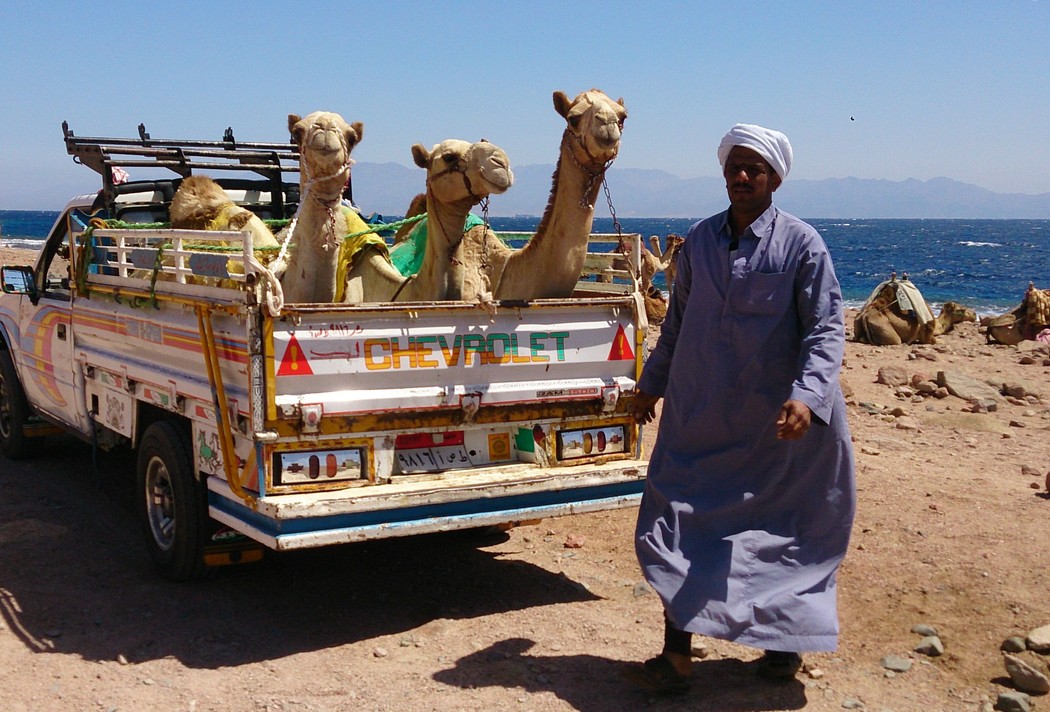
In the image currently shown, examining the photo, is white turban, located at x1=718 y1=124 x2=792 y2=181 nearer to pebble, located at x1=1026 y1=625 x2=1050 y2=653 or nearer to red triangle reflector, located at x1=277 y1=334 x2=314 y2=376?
red triangle reflector, located at x1=277 y1=334 x2=314 y2=376

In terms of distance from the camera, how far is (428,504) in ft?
16.9

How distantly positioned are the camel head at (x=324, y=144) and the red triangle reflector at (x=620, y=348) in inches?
63.4

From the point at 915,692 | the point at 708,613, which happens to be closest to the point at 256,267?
the point at 708,613

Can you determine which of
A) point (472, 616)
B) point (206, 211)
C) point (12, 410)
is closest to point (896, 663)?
point (472, 616)

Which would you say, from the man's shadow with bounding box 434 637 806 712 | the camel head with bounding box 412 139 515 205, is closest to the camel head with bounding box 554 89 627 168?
the camel head with bounding box 412 139 515 205

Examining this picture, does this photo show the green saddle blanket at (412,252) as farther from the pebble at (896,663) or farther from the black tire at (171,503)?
the pebble at (896,663)

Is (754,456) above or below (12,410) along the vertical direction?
above

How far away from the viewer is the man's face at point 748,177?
168 inches

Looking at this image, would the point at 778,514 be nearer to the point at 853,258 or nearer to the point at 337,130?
the point at 337,130

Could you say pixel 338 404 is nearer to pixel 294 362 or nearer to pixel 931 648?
pixel 294 362

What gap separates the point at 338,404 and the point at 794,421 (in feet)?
6.99

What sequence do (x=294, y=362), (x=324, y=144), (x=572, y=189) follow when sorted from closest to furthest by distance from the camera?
(x=294, y=362) < (x=324, y=144) < (x=572, y=189)

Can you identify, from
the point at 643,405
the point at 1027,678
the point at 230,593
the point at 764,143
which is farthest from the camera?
the point at 230,593

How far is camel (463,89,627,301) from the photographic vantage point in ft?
19.7
